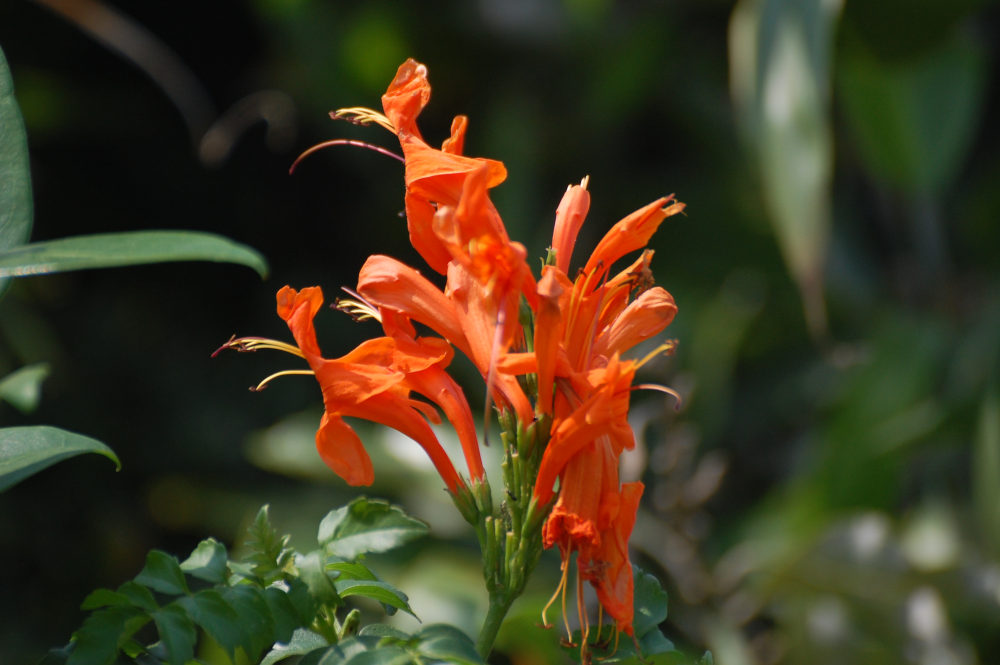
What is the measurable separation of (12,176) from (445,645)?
0.83 ft

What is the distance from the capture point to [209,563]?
1.18 feet

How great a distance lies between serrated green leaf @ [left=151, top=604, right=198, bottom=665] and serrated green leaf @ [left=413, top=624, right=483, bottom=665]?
0.08 m

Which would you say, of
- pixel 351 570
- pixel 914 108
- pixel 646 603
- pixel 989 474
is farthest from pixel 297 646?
pixel 914 108

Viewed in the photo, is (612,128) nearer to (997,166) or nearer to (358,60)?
(358,60)

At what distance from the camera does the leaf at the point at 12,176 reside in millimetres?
366

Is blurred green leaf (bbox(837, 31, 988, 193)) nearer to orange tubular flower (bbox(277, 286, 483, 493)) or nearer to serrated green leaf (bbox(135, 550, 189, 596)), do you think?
orange tubular flower (bbox(277, 286, 483, 493))

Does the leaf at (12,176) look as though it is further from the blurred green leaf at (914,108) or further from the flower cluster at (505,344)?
the blurred green leaf at (914,108)

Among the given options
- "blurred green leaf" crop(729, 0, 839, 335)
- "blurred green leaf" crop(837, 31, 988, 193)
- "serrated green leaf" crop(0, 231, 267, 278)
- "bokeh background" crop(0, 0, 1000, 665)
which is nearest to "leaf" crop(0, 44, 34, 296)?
"serrated green leaf" crop(0, 231, 267, 278)

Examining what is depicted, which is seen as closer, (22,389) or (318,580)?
(318,580)

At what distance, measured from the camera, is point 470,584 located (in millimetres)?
1547

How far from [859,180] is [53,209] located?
1.78 meters

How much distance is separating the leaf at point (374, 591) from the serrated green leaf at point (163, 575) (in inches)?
2.5

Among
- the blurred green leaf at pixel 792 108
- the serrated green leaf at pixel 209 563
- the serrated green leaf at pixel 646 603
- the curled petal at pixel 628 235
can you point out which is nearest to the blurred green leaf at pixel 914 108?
the blurred green leaf at pixel 792 108

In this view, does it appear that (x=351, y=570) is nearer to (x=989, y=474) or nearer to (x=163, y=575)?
(x=163, y=575)
